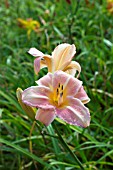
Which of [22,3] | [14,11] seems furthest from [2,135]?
[22,3]

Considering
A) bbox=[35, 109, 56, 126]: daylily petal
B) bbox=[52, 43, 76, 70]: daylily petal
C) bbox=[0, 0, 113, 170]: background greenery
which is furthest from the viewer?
bbox=[0, 0, 113, 170]: background greenery

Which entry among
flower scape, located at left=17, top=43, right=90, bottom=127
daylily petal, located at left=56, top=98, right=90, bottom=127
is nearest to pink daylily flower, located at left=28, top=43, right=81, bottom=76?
flower scape, located at left=17, top=43, right=90, bottom=127

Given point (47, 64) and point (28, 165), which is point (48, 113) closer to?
point (47, 64)

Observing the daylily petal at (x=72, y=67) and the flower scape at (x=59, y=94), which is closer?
the flower scape at (x=59, y=94)

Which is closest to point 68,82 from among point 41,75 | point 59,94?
point 59,94

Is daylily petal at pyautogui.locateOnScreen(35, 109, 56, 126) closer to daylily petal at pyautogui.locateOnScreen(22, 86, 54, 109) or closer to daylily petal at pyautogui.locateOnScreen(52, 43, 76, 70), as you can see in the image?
daylily petal at pyautogui.locateOnScreen(22, 86, 54, 109)

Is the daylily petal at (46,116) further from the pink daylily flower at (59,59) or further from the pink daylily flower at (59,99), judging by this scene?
the pink daylily flower at (59,59)

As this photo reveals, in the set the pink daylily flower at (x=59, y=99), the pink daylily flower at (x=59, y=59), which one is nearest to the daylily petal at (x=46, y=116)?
the pink daylily flower at (x=59, y=99)
